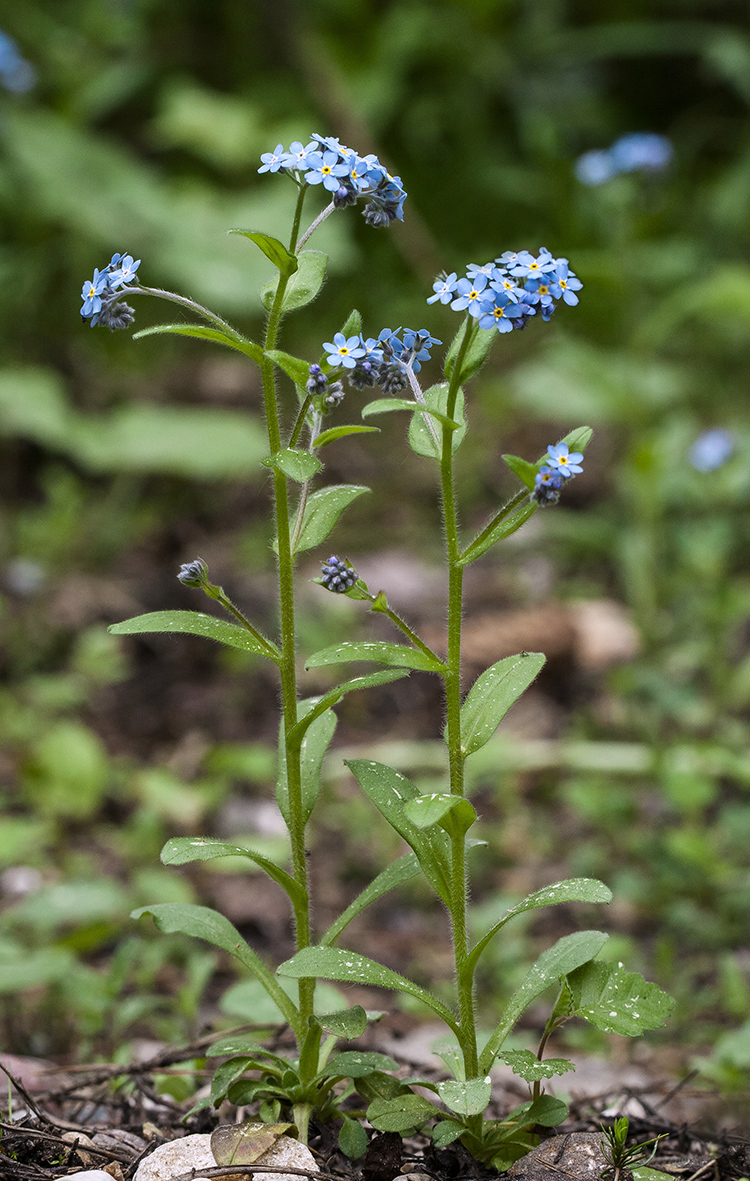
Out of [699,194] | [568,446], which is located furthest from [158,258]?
[568,446]

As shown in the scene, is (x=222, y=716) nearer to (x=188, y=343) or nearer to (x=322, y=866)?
(x=322, y=866)

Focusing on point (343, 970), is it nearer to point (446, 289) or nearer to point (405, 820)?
point (405, 820)

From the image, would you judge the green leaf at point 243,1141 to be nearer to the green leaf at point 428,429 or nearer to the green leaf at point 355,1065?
the green leaf at point 355,1065

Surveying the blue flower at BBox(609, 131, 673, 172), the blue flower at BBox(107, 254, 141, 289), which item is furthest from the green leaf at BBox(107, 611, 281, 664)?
the blue flower at BBox(609, 131, 673, 172)

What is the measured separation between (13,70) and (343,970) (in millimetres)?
5042

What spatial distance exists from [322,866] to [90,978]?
41.4 inches

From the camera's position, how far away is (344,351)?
58.2 inches

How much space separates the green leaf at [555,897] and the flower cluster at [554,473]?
1.71 feet

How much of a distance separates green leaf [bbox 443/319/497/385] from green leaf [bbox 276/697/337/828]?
53 cm

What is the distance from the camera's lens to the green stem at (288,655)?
5.08 feet

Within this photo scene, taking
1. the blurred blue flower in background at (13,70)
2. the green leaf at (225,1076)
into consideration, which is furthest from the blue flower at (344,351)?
the blurred blue flower in background at (13,70)

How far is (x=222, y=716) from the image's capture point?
3.95 meters

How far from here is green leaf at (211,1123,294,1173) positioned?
1.47m

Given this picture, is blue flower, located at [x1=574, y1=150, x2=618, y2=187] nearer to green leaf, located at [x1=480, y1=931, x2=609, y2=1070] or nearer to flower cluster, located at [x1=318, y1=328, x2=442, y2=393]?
flower cluster, located at [x1=318, y1=328, x2=442, y2=393]
